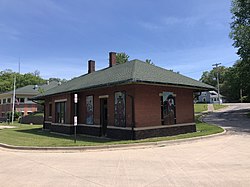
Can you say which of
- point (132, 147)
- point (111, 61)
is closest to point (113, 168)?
point (132, 147)

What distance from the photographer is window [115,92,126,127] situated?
45.9ft

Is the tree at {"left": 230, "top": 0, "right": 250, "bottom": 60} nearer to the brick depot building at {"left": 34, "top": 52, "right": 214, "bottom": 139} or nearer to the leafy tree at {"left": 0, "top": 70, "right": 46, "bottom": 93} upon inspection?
the brick depot building at {"left": 34, "top": 52, "right": 214, "bottom": 139}

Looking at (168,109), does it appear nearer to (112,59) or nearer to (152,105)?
(152,105)

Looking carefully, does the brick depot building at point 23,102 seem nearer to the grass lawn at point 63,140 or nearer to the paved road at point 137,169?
the grass lawn at point 63,140

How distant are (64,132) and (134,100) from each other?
28.2 feet

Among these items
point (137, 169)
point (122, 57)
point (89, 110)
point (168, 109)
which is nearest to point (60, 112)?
point (89, 110)

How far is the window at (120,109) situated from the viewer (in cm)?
1399

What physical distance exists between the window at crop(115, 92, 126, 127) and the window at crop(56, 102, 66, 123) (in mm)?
6813

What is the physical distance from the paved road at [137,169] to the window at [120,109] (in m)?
4.32

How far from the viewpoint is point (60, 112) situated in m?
20.4

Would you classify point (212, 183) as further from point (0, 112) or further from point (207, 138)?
point (0, 112)

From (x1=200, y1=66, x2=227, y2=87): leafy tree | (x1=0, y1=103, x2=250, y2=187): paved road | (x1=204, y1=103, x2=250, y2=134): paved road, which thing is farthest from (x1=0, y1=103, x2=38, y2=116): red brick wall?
(x1=200, y1=66, x2=227, y2=87): leafy tree

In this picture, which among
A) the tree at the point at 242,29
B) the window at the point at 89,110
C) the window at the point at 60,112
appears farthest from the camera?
the tree at the point at 242,29

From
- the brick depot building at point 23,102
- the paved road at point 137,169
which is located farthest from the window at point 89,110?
the brick depot building at point 23,102
